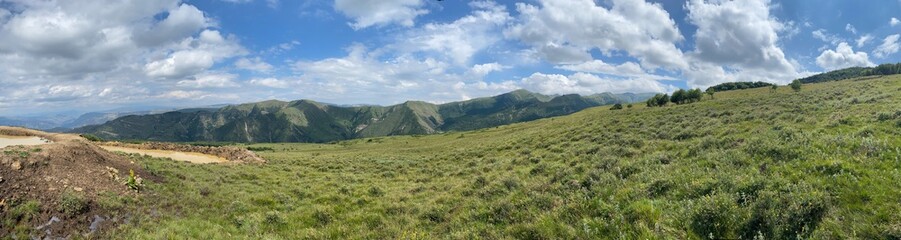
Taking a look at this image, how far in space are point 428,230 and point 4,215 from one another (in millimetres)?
14170

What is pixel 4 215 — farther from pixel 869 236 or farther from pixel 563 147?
pixel 563 147

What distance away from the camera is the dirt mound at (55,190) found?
12945 mm

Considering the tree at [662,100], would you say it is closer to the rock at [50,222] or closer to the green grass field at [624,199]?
the green grass field at [624,199]

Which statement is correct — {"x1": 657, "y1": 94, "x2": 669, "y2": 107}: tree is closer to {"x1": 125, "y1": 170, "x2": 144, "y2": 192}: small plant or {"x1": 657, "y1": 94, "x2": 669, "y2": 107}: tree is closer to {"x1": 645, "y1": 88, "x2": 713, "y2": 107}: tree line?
{"x1": 645, "y1": 88, "x2": 713, "y2": 107}: tree line

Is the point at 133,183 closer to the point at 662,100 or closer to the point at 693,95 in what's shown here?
the point at 662,100

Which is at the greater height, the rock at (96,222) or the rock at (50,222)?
the rock at (50,222)

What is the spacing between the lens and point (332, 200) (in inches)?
775

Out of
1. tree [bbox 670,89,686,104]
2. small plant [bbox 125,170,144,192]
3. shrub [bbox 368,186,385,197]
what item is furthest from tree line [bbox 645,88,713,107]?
small plant [bbox 125,170,144,192]

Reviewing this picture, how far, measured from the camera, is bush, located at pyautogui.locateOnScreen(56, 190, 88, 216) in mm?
13846

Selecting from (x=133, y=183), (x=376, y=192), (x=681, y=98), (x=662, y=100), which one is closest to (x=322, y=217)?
(x=376, y=192)

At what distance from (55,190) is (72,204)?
1.99 m

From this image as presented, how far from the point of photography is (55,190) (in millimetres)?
15148

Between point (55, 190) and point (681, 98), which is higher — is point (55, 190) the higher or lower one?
the lower one

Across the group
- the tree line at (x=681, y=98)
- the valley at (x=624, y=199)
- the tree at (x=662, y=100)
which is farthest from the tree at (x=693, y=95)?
the valley at (x=624, y=199)
